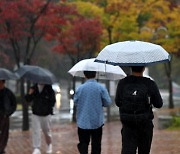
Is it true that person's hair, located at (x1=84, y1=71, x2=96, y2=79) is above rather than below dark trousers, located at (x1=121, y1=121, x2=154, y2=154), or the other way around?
above

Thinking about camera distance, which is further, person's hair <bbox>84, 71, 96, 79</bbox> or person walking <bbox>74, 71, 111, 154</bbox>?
person's hair <bbox>84, 71, 96, 79</bbox>

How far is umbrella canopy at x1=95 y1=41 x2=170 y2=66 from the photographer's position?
5.83 metres

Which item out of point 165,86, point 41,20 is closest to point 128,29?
point 41,20

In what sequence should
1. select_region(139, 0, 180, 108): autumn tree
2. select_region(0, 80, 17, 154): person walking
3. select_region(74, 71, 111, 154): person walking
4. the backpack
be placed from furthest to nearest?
select_region(139, 0, 180, 108): autumn tree
select_region(0, 80, 17, 154): person walking
select_region(74, 71, 111, 154): person walking
the backpack

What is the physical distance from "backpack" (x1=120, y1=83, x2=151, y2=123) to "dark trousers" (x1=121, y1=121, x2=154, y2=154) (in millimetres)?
94

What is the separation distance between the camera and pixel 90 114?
7465 millimetres

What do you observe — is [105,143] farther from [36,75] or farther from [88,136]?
[88,136]

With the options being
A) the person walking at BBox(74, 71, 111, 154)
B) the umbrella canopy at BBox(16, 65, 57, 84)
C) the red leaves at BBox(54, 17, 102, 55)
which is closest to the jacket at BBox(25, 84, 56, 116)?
the umbrella canopy at BBox(16, 65, 57, 84)

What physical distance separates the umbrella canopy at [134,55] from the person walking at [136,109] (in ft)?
0.51

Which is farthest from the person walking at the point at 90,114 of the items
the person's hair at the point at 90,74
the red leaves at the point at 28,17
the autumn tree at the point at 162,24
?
the autumn tree at the point at 162,24

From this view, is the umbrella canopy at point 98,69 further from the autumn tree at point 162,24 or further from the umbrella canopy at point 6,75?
the autumn tree at point 162,24

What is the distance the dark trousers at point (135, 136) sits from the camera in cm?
581

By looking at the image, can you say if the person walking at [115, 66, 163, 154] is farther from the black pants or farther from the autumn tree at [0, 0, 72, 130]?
the autumn tree at [0, 0, 72, 130]

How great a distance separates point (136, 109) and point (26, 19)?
1346 centimetres
